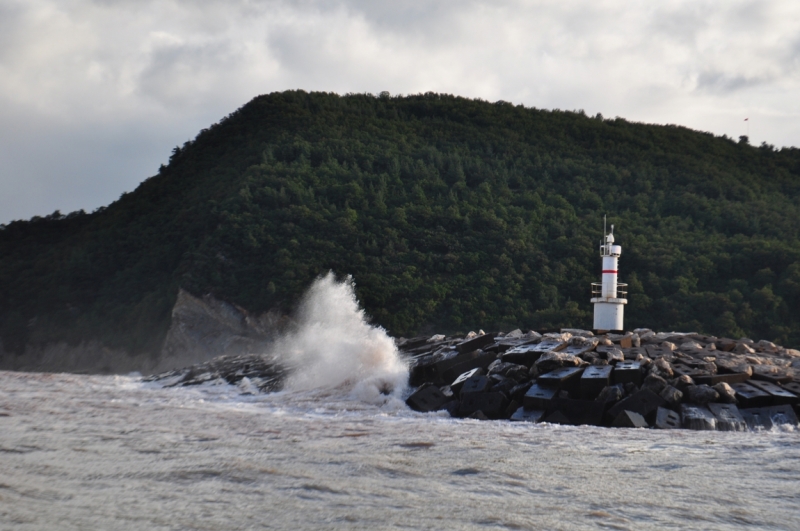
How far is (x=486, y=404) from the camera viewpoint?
1425 cm

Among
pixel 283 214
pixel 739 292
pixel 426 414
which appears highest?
pixel 283 214

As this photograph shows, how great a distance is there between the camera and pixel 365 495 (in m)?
6.51

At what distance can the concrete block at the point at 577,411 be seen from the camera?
13195 mm

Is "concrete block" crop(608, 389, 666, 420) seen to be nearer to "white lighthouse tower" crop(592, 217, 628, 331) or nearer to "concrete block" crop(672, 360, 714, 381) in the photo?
"concrete block" crop(672, 360, 714, 381)

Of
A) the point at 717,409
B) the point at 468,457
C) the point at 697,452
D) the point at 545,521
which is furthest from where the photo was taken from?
the point at 717,409

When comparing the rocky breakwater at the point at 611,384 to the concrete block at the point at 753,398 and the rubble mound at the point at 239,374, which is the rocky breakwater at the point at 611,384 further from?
the rubble mound at the point at 239,374

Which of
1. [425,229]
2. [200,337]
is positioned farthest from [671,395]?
[425,229]

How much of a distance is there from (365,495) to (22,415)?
7495 millimetres

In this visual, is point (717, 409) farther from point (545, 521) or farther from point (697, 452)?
point (545, 521)

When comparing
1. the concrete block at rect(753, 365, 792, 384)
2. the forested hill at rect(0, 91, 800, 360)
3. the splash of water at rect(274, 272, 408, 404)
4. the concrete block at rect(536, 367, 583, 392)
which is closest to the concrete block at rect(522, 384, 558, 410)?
the concrete block at rect(536, 367, 583, 392)

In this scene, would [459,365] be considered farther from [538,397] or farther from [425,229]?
[425,229]

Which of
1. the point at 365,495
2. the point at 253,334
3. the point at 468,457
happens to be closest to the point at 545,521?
the point at 365,495

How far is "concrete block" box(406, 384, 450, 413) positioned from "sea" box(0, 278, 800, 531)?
1.44 m

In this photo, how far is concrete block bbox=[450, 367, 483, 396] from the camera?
15.4 m
